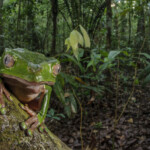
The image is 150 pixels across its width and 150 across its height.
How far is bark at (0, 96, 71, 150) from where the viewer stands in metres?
0.83

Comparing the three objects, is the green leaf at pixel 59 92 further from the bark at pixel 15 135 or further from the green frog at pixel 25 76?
the bark at pixel 15 135

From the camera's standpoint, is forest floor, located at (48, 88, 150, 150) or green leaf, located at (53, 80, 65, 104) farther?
forest floor, located at (48, 88, 150, 150)

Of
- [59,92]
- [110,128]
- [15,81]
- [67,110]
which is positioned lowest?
[110,128]

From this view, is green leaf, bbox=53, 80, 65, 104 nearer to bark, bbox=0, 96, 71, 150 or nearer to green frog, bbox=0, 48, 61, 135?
green frog, bbox=0, 48, 61, 135

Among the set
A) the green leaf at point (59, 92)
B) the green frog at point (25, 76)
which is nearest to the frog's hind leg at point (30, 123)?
the green frog at point (25, 76)

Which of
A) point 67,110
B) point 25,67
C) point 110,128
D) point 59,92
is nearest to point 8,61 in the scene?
point 25,67

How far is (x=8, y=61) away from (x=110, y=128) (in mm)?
2568

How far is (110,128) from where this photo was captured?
3.24 meters

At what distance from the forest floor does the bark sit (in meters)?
1.65

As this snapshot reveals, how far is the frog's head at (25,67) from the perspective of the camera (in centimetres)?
106

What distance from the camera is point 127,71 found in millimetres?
6102

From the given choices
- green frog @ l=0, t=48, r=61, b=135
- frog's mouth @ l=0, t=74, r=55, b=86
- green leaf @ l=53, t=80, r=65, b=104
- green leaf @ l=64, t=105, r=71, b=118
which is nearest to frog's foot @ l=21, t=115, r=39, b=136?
green frog @ l=0, t=48, r=61, b=135

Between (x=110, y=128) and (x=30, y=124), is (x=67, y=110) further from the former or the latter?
(x=30, y=124)

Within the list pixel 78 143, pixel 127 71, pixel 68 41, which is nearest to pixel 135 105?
pixel 78 143
